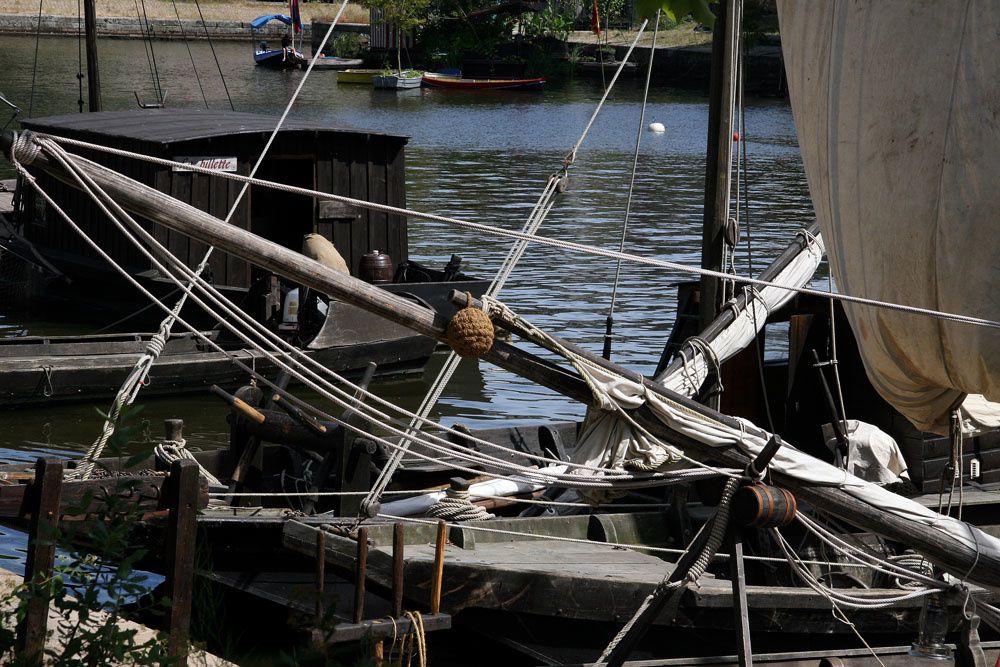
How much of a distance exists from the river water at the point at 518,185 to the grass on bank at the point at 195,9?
7.01 meters

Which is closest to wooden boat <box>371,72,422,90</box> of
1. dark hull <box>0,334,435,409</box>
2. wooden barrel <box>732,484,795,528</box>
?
dark hull <box>0,334,435,409</box>

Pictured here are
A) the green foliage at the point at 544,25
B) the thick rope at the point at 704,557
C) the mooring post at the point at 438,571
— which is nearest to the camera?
the thick rope at the point at 704,557

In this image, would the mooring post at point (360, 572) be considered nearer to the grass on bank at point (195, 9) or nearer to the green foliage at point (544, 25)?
the green foliage at point (544, 25)

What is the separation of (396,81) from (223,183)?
46.6m

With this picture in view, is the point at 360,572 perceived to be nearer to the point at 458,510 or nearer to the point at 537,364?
the point at 458,510

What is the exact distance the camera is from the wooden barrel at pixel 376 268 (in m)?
16.8

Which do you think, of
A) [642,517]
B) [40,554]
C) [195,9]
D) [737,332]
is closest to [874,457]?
[737,332]

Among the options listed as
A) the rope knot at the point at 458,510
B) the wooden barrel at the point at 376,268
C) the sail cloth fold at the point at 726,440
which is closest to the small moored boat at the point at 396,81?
the wooden barrel at the point at 376,268

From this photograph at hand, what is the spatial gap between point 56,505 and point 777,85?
6179cm

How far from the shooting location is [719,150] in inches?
393

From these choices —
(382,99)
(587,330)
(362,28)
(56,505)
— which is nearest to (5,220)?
(587,330)

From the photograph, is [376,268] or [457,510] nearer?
[457,510]

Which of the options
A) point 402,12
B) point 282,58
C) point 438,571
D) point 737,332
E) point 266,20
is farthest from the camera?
point 266,20

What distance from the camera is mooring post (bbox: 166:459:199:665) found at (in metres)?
6.36
